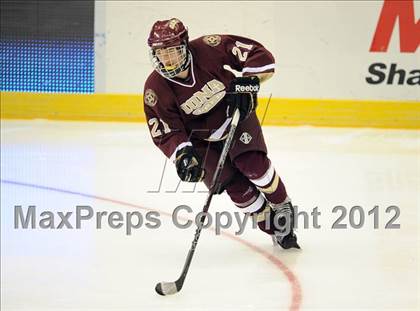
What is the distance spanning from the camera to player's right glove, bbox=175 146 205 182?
2648mm

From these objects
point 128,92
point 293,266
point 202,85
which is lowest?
point 128,92

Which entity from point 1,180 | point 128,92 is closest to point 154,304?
point 1,180

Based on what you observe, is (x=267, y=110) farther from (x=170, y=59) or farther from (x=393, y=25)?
(x=170, y=59)

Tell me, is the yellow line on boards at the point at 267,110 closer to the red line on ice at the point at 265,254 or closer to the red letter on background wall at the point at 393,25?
the red letter on background wall at the point at 393,25

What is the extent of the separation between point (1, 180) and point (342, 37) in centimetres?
323

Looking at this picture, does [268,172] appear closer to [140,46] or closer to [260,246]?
[260,246]

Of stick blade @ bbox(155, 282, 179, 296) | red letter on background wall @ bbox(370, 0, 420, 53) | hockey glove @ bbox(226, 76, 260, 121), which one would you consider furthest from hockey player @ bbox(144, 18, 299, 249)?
red letter on background wall @ bbox(370, 0, 420, 53)

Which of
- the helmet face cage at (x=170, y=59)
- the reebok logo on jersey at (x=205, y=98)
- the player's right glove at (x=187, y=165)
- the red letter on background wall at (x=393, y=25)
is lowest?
the red letter on background wall at (x=393, y=25)

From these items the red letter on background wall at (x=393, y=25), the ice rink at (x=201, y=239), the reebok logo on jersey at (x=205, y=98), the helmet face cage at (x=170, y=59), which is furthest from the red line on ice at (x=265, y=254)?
the red letter on background wall at (x=393, y=25)

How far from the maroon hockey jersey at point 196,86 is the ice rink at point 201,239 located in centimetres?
50

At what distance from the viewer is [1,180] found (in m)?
4.58

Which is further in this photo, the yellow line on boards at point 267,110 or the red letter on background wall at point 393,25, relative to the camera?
the yellow line on boards at point 267,110

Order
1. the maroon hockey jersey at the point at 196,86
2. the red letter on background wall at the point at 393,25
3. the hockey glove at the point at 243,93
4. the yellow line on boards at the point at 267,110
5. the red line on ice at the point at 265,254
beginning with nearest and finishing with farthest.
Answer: the red line on ice at the point at 265,254
the hockey glove at the point at 243,93
the maroon hockey jersey at the point at 196,86
the red letter on background wall at the point at 393,25
the yellow line on boards at the point at 267,110

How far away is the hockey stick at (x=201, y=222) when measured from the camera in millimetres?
2484
